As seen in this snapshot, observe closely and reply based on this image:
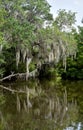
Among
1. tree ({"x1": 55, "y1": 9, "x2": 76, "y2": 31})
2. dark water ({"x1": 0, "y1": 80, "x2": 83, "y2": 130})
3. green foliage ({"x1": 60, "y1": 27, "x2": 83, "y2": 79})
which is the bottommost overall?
dark water ({"x1": 0, "y1": 80, "x2": 83, "y2": 130})

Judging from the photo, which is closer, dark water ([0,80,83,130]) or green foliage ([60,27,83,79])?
dark water ([0,80,83,130])

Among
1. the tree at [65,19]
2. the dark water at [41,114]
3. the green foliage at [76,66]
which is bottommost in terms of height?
the dark water at [41,114]

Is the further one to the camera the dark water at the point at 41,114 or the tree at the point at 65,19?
the tree at the point at 65,19

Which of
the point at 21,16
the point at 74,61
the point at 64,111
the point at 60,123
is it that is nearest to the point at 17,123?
the point at 60,123

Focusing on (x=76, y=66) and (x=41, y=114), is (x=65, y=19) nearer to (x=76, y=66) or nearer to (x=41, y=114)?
(x=76, y=66)

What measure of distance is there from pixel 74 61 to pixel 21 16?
12.6 meters

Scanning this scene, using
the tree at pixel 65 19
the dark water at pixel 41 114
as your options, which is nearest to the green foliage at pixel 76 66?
the tree at pixel 65 19

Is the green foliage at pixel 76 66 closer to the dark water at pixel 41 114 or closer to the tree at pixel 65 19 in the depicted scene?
the tree at pixel 65 19

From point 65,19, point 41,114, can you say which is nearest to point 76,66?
point 65,19

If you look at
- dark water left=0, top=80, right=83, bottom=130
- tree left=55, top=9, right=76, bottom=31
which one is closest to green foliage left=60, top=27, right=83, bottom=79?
tree left=55, top=9, right=76, bottom=31

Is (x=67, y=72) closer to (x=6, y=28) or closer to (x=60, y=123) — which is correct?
(x=6, y=28)

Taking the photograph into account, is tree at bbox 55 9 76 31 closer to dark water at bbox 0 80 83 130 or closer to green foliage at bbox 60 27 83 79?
green foliage at bbox 60 27 83 79

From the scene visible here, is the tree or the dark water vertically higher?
the tree

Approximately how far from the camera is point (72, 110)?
13148mm
